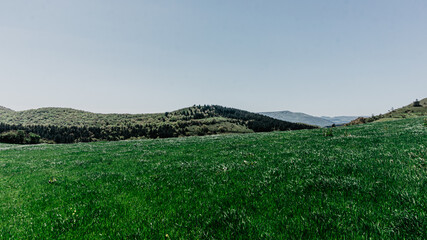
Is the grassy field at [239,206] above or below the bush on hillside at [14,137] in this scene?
above

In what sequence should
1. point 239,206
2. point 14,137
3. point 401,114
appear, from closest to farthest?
point 239,206 → point 14,137 → point 401,114

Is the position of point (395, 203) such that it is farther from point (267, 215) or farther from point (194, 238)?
point (194, 238)

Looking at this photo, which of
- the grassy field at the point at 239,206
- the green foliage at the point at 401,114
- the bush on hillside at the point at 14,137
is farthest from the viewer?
the bush on hillside at the point at 14,137

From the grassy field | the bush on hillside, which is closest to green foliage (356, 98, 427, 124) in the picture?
the grassy field

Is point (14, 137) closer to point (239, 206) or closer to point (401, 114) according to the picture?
point (239, 206)

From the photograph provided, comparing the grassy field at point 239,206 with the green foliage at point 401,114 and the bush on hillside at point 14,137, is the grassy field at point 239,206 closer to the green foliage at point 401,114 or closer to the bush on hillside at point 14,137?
the green foliage at point 401,114

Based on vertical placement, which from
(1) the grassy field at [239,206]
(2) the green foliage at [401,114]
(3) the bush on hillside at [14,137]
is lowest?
(3) the bush on hillside at [14,137]

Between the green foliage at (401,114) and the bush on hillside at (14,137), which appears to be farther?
the bush on hillside at (14,137)

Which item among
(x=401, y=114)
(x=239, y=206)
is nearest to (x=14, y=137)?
(x=239, y=206)

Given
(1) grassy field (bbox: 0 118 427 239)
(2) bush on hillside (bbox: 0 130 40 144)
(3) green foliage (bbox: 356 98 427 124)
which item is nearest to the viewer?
(1) grassy field (bbox: 0 118 427 239)

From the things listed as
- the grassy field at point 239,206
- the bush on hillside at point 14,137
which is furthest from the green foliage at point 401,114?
the bush on hillside at point 14,137

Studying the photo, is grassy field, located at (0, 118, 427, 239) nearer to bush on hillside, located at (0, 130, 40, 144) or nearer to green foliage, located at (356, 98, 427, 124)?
green foliage, located at (356, 98, 427, 124)

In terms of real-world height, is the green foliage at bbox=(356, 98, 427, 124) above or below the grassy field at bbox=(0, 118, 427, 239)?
above

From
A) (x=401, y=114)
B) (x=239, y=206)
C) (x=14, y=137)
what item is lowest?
(x=14, y=137)
